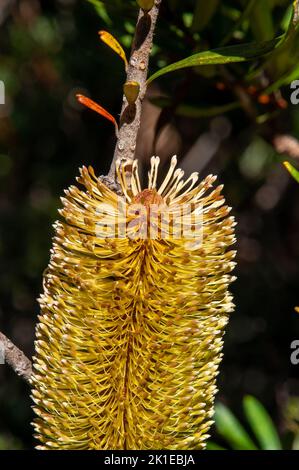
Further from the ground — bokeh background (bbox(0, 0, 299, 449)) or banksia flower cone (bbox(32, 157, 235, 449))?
bokeh background (bbox(0, 0, 299, 449))

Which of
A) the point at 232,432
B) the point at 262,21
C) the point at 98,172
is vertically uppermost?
the point at 98,172

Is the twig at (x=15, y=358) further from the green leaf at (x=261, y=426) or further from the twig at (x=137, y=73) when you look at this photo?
the green leaf at (x=261, y=426)

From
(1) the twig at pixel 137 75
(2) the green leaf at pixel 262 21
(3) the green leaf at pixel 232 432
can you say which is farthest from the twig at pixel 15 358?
(2) the green leaf at pixel 262 21

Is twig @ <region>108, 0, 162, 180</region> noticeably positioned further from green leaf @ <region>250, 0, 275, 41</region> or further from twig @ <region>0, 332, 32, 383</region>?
green leaf @ <region>250, 0, 275, 41</region>

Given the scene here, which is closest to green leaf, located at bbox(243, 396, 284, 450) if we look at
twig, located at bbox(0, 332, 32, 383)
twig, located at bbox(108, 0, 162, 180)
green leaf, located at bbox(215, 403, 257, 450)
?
green leaf, located at bbox(215, 403, 257, 450)

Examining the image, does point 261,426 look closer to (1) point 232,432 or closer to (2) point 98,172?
(1) point 232,432

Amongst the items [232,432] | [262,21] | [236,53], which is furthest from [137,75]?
[232,432]
